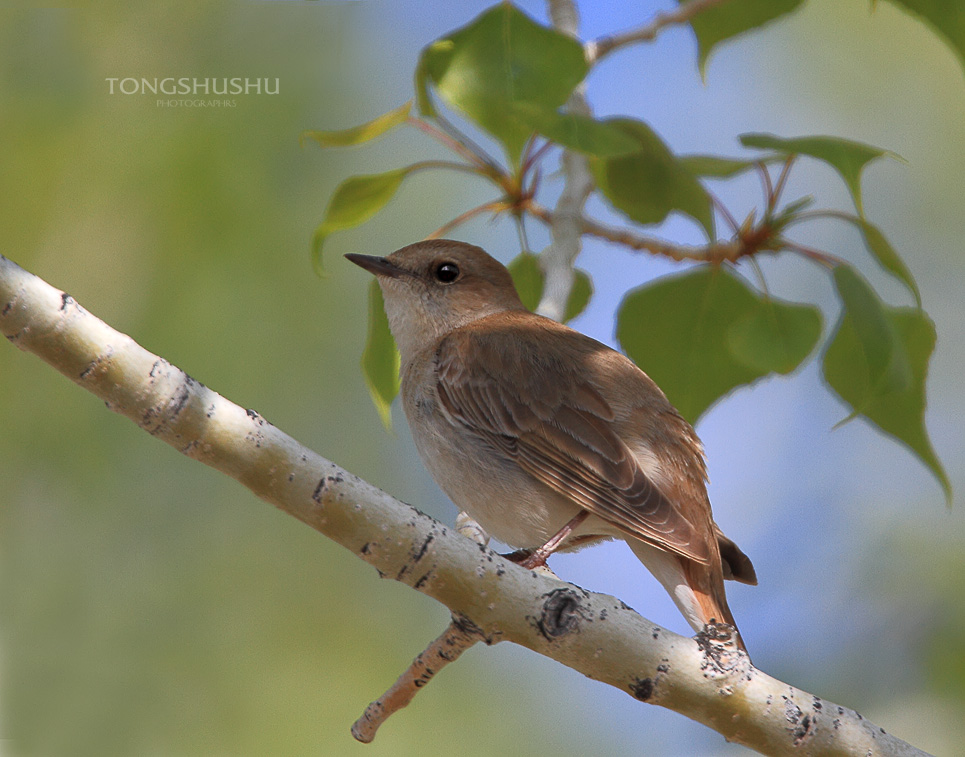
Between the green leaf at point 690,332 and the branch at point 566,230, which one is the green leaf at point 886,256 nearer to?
the green leaf at point 690,332

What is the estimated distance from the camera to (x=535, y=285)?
4895 mm

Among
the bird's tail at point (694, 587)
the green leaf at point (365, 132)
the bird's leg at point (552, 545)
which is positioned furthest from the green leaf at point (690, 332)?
the green leaf at point (365, 132)

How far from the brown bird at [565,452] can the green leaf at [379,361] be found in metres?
0.09

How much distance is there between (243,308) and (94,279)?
3.43ft

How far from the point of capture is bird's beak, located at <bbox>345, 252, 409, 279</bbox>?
4.64 meters

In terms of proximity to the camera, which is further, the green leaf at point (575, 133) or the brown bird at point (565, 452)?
the brown bird at point (565, 452)

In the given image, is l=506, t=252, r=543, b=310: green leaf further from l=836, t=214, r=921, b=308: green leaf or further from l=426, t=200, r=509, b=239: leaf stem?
l=836, t=214, r=921, b=308: green leaf

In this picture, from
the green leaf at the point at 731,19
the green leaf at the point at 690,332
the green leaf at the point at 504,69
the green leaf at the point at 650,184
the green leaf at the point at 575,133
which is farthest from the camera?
the green leaf at the point at 690,332

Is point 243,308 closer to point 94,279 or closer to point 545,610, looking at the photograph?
point 94,279

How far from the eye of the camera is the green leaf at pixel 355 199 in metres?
4.26

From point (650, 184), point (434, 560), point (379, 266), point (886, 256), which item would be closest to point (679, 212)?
point (650, 184)

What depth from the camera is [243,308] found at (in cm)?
667

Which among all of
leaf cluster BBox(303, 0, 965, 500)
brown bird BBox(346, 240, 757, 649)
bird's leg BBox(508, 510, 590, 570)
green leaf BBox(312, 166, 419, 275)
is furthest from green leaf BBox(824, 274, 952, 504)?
green leaf BBox(312, 166, 419, 275)

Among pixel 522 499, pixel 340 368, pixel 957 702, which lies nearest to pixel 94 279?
pixel 340 368
